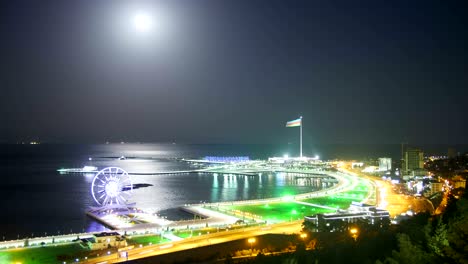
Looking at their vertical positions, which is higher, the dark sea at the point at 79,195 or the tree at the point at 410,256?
the tree at the point at 410,256

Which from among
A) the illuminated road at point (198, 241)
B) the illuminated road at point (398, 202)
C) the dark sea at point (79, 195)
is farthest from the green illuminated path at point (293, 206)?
the dark sea at point (79, 195)

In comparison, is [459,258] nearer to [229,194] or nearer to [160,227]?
[160,227]

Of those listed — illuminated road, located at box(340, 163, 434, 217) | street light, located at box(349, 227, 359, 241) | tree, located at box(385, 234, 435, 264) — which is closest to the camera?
tree, located at box(385, 234, 435, 264)

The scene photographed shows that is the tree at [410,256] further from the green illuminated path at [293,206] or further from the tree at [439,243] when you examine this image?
the green illuminated path at [293,206]

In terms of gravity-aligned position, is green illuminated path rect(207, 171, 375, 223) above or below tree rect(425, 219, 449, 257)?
below

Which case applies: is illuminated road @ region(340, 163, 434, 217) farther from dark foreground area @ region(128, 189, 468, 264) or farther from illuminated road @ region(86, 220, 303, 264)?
dark foreground area @ region(128, 189, 468, 264)

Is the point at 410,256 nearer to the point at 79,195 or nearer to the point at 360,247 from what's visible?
the point at 360,247

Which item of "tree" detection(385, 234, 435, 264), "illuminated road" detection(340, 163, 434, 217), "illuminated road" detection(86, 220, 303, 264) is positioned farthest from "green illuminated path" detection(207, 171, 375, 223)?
"tree" detection(385, 234, 435, 264)

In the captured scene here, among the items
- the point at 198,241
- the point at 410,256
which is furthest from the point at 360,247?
the point at 198,241

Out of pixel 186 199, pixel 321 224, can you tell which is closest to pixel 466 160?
pixel 186 199
